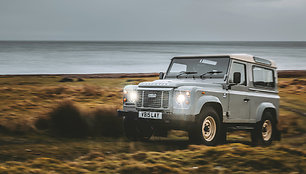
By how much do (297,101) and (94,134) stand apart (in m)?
12.3

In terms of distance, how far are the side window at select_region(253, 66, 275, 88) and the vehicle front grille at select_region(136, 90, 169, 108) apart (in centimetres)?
305

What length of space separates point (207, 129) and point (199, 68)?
1716 millimetres

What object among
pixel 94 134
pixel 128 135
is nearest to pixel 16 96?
pixel 94 134

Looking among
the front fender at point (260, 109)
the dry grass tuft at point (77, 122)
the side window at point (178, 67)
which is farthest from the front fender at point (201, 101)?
the dry grass tuft at point (77, 122)

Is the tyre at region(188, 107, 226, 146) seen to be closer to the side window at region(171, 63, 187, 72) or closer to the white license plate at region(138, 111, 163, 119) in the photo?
the white license plate at region(138, 111, 163, 119)

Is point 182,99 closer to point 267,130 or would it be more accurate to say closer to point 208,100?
point 208,100

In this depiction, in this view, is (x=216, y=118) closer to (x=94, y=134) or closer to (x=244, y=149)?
(x=244, y=149)

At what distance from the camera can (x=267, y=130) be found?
34.3 ft

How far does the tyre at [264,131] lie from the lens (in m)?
9.94

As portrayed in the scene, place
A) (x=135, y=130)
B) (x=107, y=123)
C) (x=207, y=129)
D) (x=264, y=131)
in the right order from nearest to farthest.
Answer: (x=207, y=129)
(x=135, y=130)
(x=264, y=131)
(x=107, y=123)

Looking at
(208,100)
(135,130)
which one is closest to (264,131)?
(208,100)

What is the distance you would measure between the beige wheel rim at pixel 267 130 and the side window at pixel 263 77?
3.22 ft

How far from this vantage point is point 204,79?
29.7 feet

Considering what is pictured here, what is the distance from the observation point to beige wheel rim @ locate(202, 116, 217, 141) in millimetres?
8160
